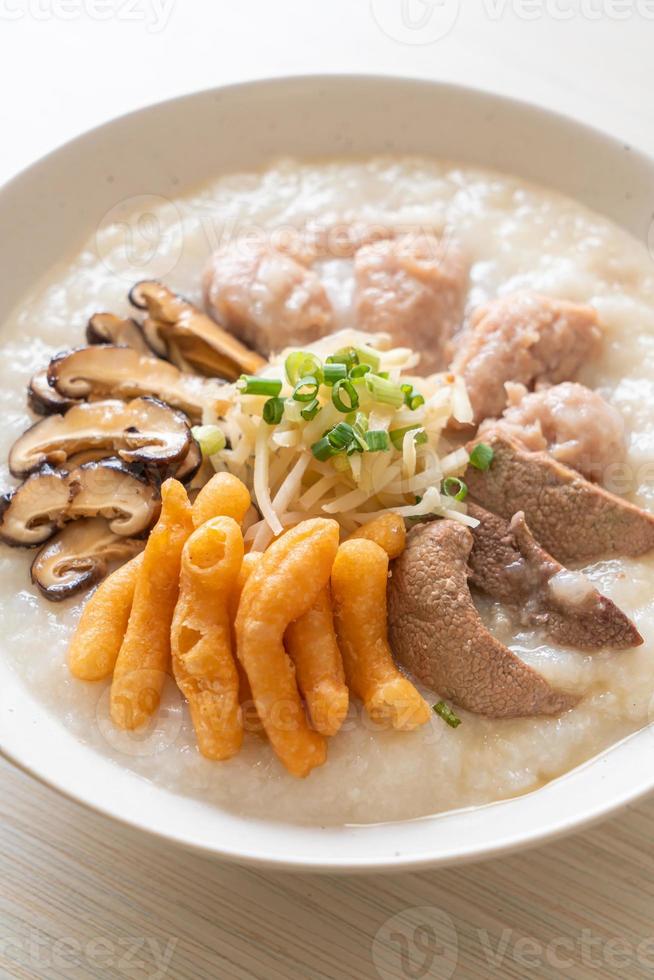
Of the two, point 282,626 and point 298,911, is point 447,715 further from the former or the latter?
point 298,911

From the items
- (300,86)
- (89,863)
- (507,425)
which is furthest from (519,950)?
(300,86)

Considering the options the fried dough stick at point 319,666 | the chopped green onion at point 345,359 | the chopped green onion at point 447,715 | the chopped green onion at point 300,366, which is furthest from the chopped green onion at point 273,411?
the chopped green onion at point 447,715

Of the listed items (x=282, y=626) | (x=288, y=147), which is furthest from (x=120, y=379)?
(x=288, y=147)

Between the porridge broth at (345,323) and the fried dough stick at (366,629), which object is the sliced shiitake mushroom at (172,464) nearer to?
the porridge broth at (345,323)

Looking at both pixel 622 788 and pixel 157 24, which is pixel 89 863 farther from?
pixel 157 24

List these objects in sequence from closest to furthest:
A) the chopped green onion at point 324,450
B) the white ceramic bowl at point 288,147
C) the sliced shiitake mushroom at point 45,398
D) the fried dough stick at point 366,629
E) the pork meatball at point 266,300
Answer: the fried dough stick at point 366,629
the chopped green onion at point 324,450
the sliced shiitake mushroom at point 45,398
the pork meatball at point 266,300
the white ceramic bowl at point 288,147
